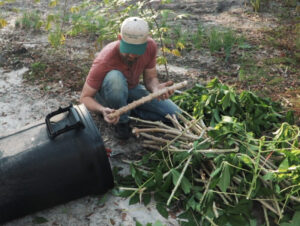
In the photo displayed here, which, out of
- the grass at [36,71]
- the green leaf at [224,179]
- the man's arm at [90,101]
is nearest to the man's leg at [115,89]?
Answer: the man's arm at [90,101]

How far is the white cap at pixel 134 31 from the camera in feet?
7.16

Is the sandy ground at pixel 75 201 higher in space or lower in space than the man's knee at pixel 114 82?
lower

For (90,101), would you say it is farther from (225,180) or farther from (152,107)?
(225,180)

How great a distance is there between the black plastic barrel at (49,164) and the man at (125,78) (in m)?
0.33

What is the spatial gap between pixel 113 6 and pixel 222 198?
2119 millimetres

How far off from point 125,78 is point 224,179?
3.73 feet

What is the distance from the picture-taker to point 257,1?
5.46m

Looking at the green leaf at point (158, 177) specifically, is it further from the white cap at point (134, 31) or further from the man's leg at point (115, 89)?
the white cap at point (134, 31)

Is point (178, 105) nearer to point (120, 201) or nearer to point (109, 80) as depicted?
point (109, 80)

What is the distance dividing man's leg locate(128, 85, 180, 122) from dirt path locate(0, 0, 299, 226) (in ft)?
0.87

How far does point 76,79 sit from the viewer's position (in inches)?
139

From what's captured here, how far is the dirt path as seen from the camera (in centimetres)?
198

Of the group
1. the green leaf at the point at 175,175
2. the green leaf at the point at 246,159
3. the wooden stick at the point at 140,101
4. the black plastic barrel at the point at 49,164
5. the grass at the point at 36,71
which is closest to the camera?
the black plastic barrel at the point at 49,164

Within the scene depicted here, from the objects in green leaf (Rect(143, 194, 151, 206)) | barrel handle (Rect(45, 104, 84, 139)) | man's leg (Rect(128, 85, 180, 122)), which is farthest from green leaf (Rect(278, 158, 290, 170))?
barrel handle (Rect(45, 104, 84, 139))
